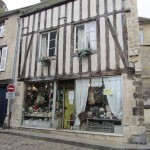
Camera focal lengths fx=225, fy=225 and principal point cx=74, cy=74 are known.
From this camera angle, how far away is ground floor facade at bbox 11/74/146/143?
790 cm

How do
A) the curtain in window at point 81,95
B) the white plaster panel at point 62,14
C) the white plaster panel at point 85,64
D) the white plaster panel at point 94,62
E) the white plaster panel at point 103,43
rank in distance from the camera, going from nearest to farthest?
the white plaster panel at point 103,43
the white plaster panel at point 94,62
the curtain in window at point 81,95
the white plaster panel at point 85,64
the white plaster panel at point 62,14

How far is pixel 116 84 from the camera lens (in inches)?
328

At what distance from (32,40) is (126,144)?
22.1ft

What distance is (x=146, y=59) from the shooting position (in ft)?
55.6

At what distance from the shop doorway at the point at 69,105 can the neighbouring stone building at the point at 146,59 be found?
22.3ft

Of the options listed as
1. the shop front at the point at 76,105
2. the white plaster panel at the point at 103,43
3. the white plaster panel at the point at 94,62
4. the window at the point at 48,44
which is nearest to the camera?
the shop front at the point at 76,105

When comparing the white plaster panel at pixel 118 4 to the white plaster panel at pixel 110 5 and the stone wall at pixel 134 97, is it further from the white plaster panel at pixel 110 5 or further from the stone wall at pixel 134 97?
the stone wall at pixel 134 97

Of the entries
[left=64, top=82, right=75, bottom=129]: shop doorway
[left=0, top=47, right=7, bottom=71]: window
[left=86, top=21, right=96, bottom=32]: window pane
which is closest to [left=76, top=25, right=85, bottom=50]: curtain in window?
[left=86, top=21, right=96, bottom=32]: window pane

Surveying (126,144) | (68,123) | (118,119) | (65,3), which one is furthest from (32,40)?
(126,144)

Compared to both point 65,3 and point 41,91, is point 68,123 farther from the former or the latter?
point 65,3

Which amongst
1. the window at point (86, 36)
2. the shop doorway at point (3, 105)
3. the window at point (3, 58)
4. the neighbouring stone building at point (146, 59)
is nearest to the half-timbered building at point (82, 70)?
the window at point (86, 36)

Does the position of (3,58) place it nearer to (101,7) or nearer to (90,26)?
(90,26)

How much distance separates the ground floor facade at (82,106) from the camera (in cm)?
790

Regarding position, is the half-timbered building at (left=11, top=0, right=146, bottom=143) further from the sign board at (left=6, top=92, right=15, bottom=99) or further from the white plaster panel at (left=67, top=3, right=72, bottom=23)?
the sign board at (left=6, top=92, right=15, bottom=99)
